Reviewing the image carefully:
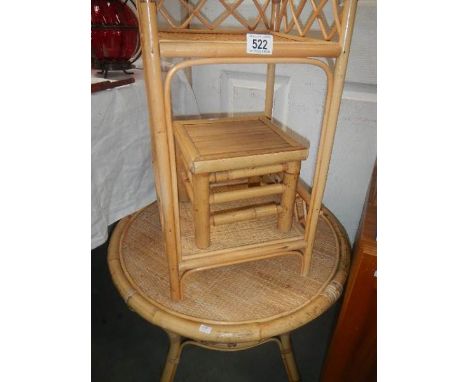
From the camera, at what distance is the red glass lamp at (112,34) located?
771 mm

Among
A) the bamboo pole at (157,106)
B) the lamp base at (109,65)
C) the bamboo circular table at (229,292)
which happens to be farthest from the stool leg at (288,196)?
the lamp base at (109,65)

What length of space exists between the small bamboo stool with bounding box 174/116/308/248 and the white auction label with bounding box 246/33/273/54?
18 cm

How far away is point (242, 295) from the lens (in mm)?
695

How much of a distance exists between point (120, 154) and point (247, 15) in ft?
1.80

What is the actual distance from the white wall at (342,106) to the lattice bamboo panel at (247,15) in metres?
0.09

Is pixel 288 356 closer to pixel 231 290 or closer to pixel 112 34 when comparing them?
pixel 231 290

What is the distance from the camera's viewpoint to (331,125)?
54cm

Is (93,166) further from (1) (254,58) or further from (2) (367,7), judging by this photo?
(2) (367,7)

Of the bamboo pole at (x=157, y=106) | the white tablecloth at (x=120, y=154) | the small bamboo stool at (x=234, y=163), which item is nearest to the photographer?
the bamboo pole at (x=157, y=106)

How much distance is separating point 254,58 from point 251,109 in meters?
0.61

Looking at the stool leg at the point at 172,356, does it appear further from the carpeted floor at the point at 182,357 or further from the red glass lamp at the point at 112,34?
the red glass lamp at the point at 112,34

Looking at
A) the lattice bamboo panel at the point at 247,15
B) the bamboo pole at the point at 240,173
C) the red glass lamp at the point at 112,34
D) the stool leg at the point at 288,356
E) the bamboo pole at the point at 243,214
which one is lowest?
the stool leg at the point at 288,356

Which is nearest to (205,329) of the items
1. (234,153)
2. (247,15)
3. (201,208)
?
(201,208)

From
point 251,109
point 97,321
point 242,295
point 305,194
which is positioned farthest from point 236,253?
point 97,321
